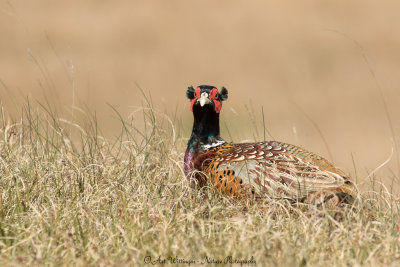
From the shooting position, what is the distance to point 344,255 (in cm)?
384

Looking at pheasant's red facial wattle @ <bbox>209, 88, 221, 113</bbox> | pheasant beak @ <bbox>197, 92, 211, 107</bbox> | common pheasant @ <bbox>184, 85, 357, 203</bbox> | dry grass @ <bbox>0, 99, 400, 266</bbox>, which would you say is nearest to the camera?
dry grass @ <bbox>0, 99, 400, 266</bbox>

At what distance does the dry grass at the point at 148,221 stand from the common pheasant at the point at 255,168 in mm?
119

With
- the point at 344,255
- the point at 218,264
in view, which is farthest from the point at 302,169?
the point at 218,264

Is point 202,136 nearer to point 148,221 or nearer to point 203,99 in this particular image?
point 203,99

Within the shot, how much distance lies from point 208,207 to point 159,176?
668mm

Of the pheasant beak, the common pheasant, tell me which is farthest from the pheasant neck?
the pheasant beak

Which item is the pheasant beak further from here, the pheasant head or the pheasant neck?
the pheasant neck

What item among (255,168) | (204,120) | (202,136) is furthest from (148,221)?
(204,120)

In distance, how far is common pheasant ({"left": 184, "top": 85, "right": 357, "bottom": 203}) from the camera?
4.70 m

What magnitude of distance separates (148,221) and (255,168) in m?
0.98

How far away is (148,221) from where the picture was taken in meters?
4.28

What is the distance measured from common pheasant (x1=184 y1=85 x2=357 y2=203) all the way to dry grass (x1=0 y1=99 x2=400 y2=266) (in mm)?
119

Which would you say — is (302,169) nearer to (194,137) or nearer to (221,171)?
(221,171)

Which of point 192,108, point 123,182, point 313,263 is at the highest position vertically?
point 192,108
